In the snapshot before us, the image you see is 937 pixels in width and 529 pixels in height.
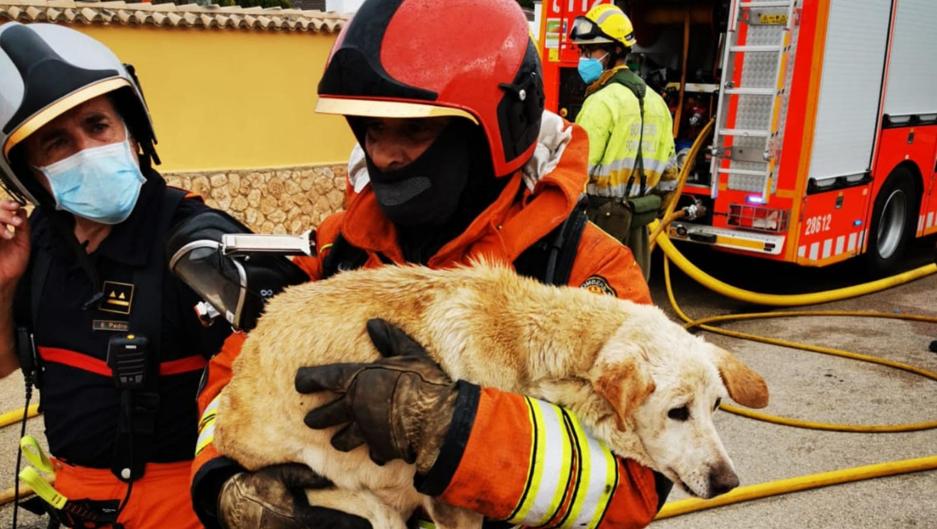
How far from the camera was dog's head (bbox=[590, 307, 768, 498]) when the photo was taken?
1.44m

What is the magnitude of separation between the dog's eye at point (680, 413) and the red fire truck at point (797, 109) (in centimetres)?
550

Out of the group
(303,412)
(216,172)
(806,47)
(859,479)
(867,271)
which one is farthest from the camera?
(216,172)

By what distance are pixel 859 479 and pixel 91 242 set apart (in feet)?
12.5

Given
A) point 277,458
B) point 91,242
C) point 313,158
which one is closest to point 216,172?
point 313,158

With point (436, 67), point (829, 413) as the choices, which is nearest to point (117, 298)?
point (436, 67)

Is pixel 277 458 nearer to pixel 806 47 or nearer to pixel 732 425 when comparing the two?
pixel 732 425

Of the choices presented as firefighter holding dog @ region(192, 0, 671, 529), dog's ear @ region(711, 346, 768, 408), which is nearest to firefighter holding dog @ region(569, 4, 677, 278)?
firefighter holding dog @ region(192, 0, 671, 529)

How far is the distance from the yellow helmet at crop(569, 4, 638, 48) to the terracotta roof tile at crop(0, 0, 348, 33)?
14.9 ft

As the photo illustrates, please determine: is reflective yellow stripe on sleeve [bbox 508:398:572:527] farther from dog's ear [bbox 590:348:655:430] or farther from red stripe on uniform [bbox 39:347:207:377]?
red stripe on uniform [bbox 39:347:207:377]

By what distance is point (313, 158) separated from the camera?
9953 millimetres

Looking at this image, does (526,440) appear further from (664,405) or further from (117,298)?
(117,298)

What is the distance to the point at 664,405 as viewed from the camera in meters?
1.46

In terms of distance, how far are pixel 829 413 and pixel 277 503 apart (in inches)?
172

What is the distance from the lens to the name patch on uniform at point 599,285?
66.4 inches
